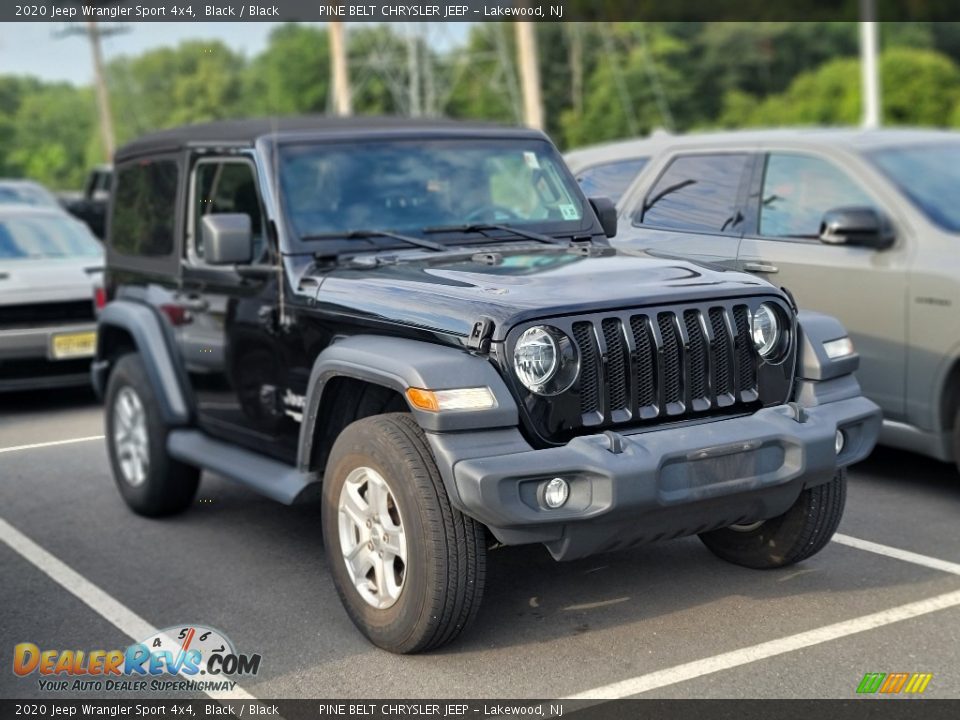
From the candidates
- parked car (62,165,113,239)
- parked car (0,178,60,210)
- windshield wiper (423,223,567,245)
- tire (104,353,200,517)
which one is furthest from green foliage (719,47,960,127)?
tire (104,353,200,517)

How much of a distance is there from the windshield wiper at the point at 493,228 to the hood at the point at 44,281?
5281mm

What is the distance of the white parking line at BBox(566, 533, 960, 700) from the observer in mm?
4367

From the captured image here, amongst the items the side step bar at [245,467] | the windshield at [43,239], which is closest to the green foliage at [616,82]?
the windshield at [43,239]

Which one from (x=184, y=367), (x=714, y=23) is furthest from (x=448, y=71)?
(x=184, y=367)

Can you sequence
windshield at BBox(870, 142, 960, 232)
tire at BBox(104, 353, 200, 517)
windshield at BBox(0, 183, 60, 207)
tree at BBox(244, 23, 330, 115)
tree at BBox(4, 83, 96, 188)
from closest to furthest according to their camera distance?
tire at BBox(104, 353, 200, 517) < windshield at BBox(870, 142, 960, 232) < windshield at BBox(0, 183, 60, 207) < tree at BBox(4, 83, 96, 188) < tree at BBox(244, 23, 330, 115)

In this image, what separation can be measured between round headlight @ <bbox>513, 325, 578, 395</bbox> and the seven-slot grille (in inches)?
1.9

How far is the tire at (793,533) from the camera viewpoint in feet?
17.2

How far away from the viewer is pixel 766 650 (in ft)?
15.3

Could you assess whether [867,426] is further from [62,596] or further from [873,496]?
[62,596]

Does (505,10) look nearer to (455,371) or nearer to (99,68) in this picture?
(455,371)

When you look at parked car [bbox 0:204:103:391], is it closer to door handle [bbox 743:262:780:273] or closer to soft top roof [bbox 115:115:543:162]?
soft top roof [bbox 115:115:543:162]

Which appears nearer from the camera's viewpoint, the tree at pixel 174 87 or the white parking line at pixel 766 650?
the white parking line at pixel 766 650

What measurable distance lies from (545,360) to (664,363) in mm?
475

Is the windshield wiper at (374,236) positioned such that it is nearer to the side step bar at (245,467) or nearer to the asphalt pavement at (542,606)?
the side step bar at (245,467)
